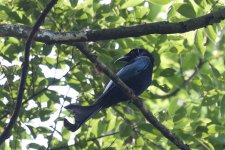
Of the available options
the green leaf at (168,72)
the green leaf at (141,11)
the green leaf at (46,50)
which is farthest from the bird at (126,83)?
the green leaf at (46,50)

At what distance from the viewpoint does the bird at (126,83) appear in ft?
13.5

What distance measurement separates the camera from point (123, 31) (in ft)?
11.3

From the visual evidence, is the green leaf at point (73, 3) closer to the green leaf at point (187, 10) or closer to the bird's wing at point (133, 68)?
the bird's wing at point (133, 68)

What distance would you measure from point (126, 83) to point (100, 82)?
282 millimetres

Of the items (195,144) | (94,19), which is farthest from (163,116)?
(94,19)

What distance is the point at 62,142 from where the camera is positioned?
4.68m

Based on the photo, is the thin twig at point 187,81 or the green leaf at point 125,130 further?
the thin twig at point 187,81

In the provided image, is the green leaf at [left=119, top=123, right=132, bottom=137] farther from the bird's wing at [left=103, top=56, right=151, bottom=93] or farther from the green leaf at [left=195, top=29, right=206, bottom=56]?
the green leaf at [left=195, top=29, right=206, bottom=56]

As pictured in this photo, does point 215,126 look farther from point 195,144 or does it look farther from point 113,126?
point 113,126

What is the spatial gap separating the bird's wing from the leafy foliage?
95 mm

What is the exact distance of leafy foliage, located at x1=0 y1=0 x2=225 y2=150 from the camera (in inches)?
166

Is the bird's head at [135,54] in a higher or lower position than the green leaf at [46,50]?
lower

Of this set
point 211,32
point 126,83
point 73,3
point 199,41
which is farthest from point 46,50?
point 211,32

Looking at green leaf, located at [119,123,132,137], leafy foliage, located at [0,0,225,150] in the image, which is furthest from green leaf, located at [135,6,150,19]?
green leaf, located at [119,123,132,137]
